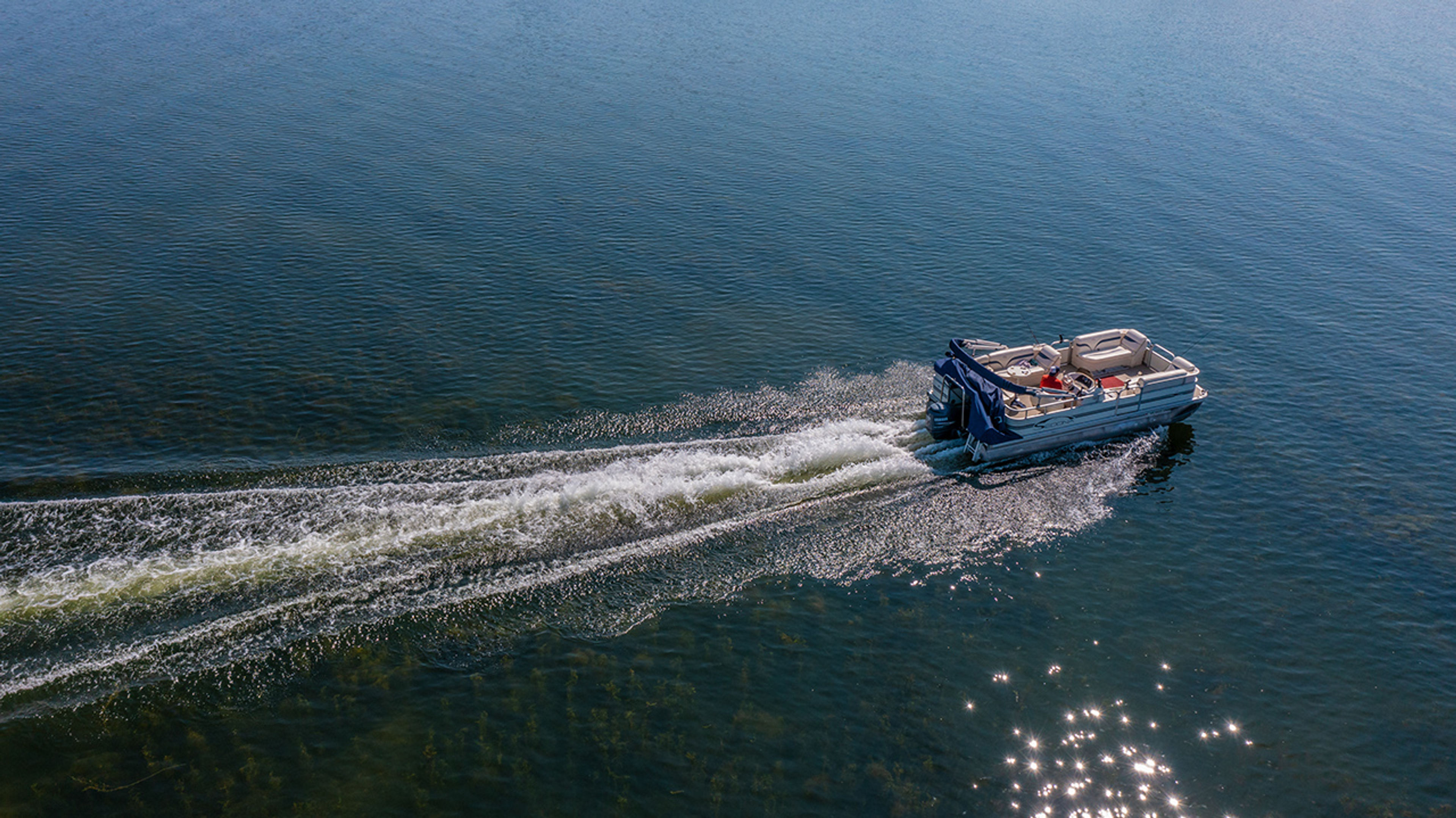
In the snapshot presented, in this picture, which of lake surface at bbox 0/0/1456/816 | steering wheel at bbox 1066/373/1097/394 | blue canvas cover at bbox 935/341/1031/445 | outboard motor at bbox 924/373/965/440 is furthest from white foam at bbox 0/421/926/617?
steering wheel at bbox 1066/373/1097/394

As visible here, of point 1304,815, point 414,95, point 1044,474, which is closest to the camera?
point 1304,815

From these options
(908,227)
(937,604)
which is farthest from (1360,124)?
(937,604)

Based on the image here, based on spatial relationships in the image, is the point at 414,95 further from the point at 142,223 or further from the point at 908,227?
the point at 908,227

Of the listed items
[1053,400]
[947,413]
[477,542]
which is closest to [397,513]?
[477,542]

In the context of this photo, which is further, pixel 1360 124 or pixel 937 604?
pixel 1360 124

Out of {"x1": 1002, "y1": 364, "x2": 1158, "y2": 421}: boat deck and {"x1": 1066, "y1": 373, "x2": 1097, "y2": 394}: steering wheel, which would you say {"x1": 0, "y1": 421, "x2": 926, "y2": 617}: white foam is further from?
{"x1": 1066, "y1": 373, "x2": 1097, "y2": 394}: steering wheel

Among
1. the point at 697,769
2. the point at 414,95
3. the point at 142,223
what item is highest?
the point at 414,95

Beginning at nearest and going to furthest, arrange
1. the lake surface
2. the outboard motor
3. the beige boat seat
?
the lake surface < the outboard motor < the beige boat seat
